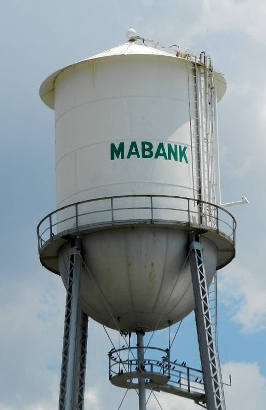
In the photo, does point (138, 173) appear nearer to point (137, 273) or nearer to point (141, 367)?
point (137, 273)

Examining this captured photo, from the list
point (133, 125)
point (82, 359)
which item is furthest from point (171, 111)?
point (82, 359)

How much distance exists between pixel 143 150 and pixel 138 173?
0.68 metres

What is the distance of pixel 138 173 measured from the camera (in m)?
33.8

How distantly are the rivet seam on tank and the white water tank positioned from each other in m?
0.03

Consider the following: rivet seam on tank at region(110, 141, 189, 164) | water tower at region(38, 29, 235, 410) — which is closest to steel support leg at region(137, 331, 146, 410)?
water tower at region(38, 29, 235, 410)

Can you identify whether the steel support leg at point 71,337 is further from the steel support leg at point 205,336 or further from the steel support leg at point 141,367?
the steel support leg at point 205,336

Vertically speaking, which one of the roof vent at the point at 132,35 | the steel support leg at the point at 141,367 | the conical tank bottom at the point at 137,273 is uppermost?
the roof vent at the point at 132,35

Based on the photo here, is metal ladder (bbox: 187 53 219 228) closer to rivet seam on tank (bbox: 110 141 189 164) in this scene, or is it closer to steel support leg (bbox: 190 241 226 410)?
rivet seam on tank (bbox: 110 141 189 164)

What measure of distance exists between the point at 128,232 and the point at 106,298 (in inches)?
81.2

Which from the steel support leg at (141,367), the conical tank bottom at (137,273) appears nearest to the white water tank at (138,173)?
the conical tank bottom at (137,273)

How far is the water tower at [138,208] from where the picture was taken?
33406mm

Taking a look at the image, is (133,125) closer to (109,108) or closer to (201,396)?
(109,108)

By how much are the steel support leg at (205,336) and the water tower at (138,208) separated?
3 cm

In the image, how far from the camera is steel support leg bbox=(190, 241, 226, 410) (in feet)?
107
